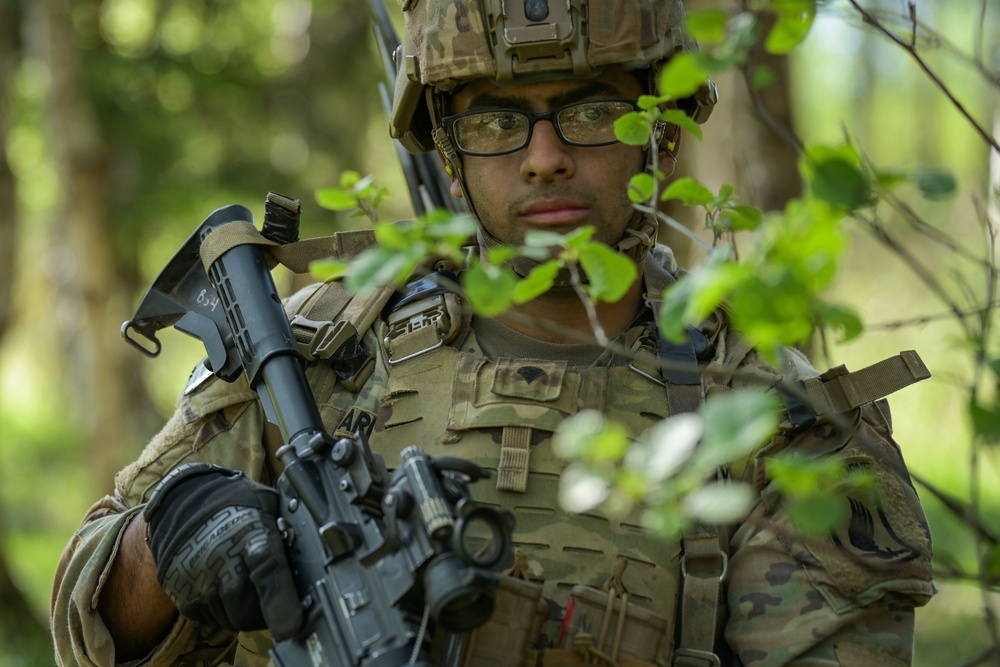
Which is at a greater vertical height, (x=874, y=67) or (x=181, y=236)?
(x=181, y=236)

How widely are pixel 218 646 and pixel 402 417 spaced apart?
0.69 metres

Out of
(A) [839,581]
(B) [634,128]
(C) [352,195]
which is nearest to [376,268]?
(C) [352,195]

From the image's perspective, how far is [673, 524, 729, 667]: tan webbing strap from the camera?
2635 millimetres

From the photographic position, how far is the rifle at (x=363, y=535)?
1977 millimetres

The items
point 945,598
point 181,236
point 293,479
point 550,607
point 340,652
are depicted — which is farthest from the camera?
point 181,236

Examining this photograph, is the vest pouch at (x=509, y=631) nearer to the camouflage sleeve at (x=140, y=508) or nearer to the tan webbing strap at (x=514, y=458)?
the tan webbing strap at (x=514, y=458)

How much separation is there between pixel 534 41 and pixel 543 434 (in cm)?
92

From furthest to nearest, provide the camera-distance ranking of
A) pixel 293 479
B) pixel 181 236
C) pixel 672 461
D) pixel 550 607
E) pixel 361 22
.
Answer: pixel 181 236 → pixel 361 22 → pixel 550 607 → pixel 293 479 → pixel 672 461

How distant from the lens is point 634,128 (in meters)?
2.14

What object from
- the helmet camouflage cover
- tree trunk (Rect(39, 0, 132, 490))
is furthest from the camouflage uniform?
tree trunk (Rect(39, 0, 132, 490))

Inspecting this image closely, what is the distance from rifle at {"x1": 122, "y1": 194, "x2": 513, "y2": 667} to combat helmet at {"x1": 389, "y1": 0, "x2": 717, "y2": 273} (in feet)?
2.31

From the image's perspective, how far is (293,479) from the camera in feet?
7.65

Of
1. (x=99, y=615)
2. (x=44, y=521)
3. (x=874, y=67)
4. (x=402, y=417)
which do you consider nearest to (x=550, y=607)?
(x=402, y=417)

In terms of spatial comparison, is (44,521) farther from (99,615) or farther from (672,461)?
(672,461)
